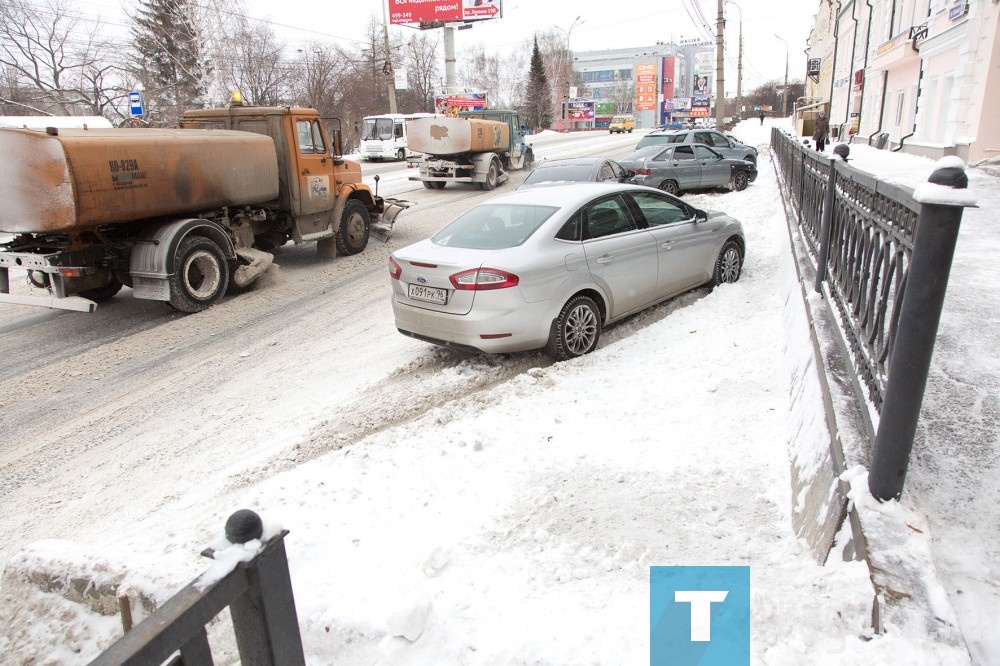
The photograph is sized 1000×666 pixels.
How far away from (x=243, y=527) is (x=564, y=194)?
5.36m

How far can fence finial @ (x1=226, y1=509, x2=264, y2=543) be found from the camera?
150 centimetres

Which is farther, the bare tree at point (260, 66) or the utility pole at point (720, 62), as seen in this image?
the bare tree at point (260, 66)

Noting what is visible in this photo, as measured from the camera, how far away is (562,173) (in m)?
13.8

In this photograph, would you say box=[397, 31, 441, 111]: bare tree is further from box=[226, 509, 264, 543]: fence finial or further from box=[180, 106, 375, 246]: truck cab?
box=[226, 509, 264, 543]: fence finial

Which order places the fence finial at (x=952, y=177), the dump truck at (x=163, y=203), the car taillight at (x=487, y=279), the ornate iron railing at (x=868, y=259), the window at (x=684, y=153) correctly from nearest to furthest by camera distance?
the fence finial at (x=952, y=177) → the ornate iron railing at (x=868, y=259) → the car taillight at (x=487, y=279) → the dump truck at (x=163, y=203) → the window at (x=684, y=153)

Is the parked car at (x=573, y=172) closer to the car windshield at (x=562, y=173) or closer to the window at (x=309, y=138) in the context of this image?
the car windshield at (x=562, y=173)

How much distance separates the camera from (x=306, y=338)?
23.5 feet

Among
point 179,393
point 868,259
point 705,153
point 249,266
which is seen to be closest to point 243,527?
point 868,259

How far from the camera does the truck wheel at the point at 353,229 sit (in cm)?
1105

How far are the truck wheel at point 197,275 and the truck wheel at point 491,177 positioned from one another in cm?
1317

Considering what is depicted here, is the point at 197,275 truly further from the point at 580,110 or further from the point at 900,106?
the point at 580,110

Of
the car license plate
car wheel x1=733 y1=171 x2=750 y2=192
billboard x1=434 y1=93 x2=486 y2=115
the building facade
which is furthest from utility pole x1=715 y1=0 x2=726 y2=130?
the car license plate

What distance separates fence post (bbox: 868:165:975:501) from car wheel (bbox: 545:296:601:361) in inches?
132

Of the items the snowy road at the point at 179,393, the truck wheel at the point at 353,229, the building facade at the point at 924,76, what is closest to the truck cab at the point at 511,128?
the building facade at the point at 924,76
